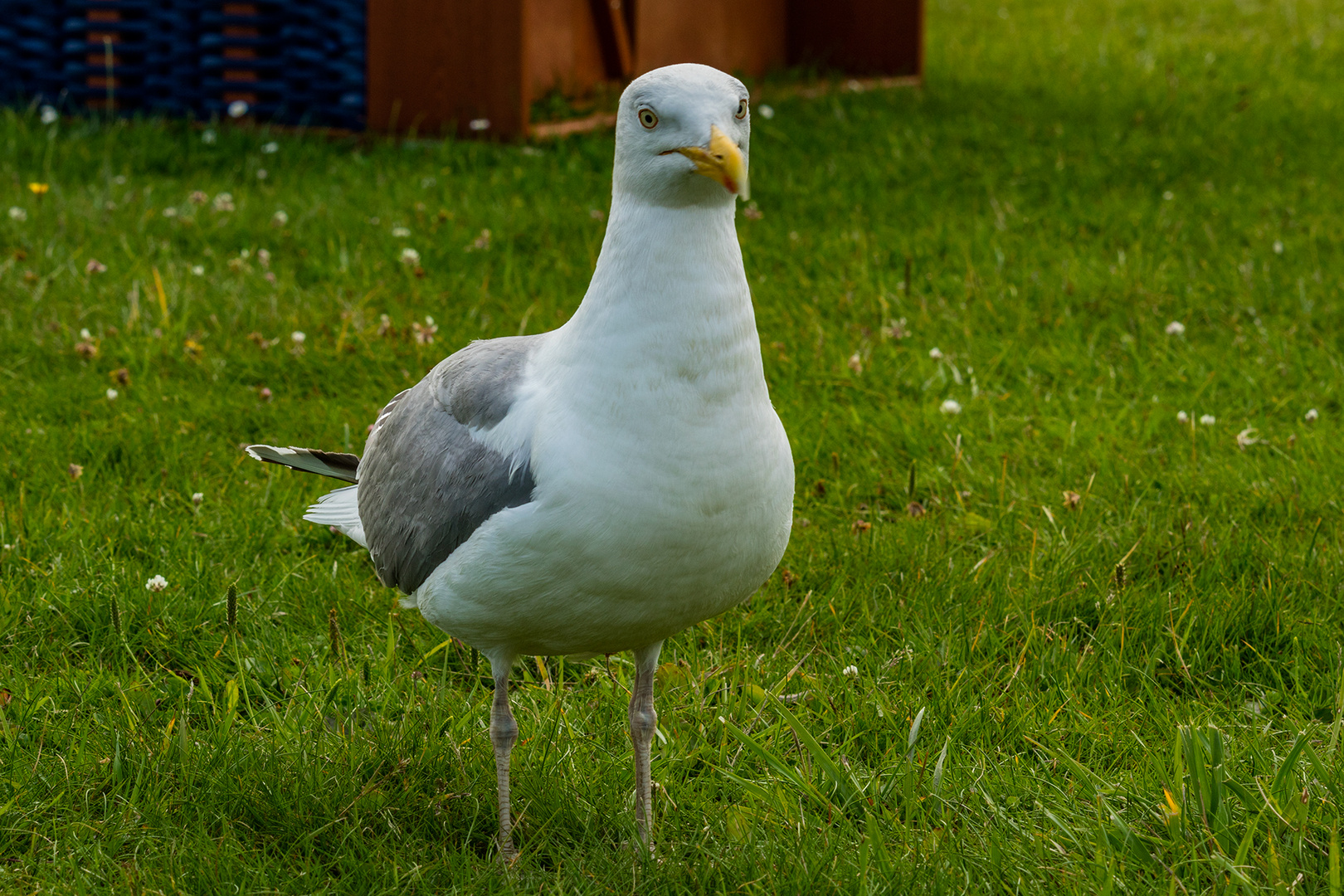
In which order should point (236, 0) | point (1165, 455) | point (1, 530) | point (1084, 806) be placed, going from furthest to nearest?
point (236, 0) < point (1165, 455) < point (1, 530) < point (1084, 806)

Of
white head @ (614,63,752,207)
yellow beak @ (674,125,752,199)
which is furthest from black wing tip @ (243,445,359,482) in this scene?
yellow beak @ (674,125,752,199)

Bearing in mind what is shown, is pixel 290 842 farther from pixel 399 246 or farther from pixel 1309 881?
pixel 399 246

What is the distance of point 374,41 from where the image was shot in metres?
7.77

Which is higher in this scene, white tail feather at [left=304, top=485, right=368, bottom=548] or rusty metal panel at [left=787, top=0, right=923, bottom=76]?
rusty metal panel at [left=787, top=0, right=923, bottom=76]

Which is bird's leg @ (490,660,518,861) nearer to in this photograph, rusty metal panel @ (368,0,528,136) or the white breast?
the white breast

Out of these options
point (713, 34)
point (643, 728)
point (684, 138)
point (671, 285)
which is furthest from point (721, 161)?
point (713, 34)

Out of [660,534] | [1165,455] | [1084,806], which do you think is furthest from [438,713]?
[1165,455]

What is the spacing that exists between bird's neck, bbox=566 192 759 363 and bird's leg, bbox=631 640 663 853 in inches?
28.8

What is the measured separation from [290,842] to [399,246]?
389cm

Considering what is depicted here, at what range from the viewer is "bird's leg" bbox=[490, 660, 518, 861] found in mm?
2803

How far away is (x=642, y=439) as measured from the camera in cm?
239

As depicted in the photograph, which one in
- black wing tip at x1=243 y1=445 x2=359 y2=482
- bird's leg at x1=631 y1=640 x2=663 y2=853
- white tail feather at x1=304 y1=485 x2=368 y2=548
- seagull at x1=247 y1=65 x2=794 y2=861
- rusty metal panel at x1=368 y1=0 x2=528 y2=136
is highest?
rusty metal panel at x1=368 y1=0 x2=528 y2=136

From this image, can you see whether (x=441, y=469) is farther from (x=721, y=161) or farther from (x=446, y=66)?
(x=446, y=66)

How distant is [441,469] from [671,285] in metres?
0.64
